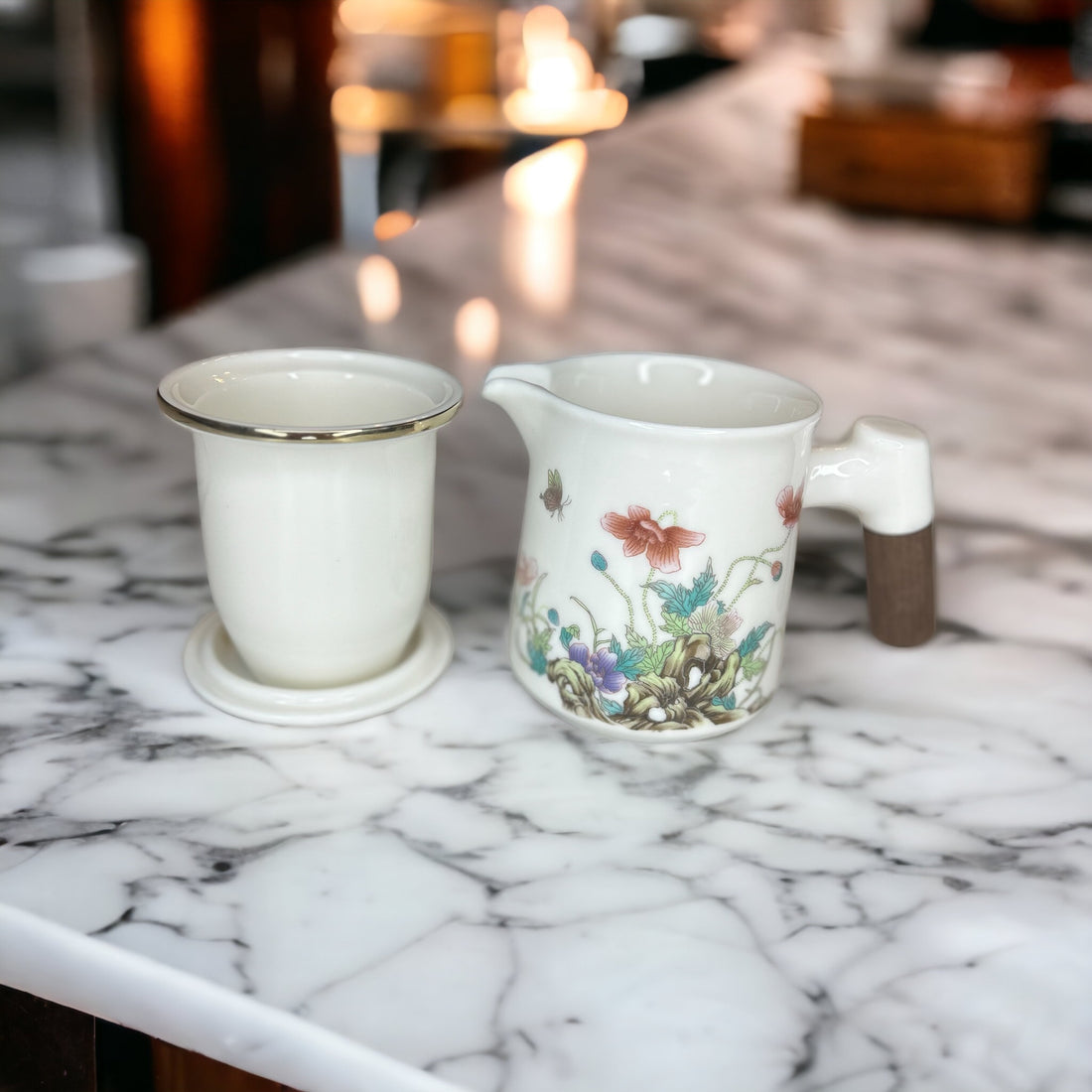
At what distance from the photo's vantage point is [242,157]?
89.9 inches

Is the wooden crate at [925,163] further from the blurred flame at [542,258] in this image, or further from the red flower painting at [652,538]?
the red flower painting at [652,538]

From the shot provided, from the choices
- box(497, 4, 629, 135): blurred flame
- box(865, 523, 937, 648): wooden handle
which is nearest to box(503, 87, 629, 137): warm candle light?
box(497, 4, 629, 135): blurred flame

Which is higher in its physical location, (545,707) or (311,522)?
(311,522)

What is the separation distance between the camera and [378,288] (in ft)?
3.98

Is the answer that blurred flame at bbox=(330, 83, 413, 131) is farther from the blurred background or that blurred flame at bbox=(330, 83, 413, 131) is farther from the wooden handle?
the wooden handle

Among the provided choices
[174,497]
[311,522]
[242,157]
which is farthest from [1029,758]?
[242,157]

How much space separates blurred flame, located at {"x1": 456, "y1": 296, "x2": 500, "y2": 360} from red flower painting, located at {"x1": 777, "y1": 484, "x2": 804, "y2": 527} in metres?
0.57

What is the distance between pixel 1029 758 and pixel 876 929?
6.2 inches

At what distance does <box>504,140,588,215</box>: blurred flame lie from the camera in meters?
1.57

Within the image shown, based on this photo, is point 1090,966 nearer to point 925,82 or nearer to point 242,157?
point 925,82

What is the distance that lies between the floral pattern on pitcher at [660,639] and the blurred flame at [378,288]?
2.16ft

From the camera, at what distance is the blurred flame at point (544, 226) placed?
1.26m

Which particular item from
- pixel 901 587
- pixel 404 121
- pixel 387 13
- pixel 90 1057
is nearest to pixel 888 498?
pixel 901 587

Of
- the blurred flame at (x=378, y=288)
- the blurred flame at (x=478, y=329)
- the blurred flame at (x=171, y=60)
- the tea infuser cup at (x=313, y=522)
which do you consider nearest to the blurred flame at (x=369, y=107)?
the blurred flame at (x=171, y=60)
